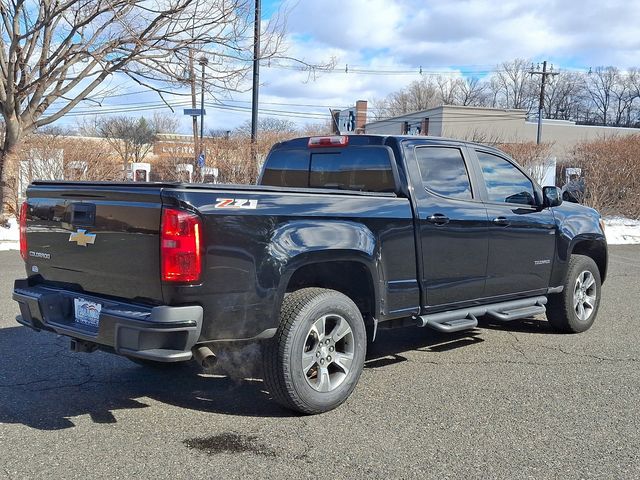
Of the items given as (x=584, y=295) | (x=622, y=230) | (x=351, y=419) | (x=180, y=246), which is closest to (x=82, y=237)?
(x=180, y=246)

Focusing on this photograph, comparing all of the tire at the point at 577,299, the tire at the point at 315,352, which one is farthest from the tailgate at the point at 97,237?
the tire at the point at 577,299

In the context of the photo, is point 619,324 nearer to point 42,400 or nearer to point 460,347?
point 460,347

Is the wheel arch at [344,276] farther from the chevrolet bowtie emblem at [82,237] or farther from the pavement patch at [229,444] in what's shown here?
the chevrolet bowtie emblem at [82,237]

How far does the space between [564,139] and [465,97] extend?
32590 mm

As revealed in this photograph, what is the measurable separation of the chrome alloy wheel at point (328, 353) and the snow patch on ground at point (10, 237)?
36.1 ft

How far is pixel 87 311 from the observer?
4.14m

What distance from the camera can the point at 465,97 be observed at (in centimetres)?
9194

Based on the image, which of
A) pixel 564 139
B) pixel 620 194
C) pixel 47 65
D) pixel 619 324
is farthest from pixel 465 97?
pixel 619 324

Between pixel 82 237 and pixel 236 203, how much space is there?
1.12m

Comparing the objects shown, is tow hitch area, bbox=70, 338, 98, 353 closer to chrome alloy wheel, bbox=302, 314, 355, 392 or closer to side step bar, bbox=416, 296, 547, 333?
chrome alloy wheel, bbox=302, 314, 355, 392

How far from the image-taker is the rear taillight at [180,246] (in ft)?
12.1

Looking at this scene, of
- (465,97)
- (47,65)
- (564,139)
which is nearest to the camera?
(47,65)

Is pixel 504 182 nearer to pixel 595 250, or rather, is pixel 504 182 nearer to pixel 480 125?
pixel 595 250

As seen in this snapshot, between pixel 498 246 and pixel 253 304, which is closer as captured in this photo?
pixel 253 304
